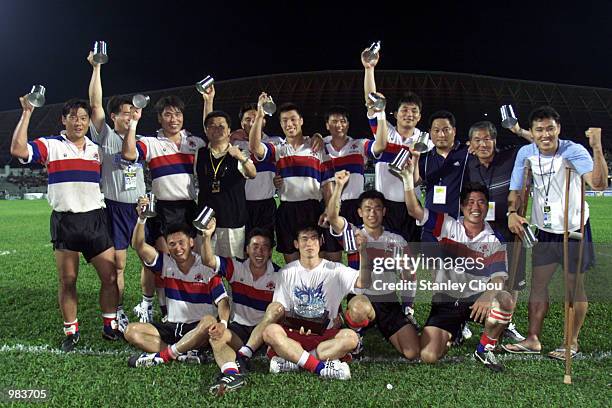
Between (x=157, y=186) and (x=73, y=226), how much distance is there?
764 millimetres

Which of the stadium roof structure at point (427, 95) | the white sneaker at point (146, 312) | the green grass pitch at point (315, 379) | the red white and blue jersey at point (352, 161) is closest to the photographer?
the green grass pitch at point (315, 379)

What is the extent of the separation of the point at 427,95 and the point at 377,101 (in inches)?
1455

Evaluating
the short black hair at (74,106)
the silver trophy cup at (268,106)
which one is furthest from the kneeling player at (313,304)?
the short black hair at (74,106)

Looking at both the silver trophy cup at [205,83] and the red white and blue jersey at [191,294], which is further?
the silver trophy cup at [205,83]

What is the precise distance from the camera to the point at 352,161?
4.92 metres

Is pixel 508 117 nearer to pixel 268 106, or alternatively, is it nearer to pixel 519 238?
pixel 519 238

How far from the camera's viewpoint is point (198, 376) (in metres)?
3.40

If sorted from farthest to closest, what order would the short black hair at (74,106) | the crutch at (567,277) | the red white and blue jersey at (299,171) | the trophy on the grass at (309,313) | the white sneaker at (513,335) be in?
1. the red white and blue jersey at (299,171)
2. the white sneaker at (513,335)
3. the short black hair at (74,106)
4. the trophy on the grass at (309,313)
5. the crutch at (567,277)

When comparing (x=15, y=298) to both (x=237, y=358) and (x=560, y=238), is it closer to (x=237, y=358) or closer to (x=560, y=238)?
(x=237, y=358)

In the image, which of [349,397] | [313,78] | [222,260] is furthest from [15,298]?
[313,78]

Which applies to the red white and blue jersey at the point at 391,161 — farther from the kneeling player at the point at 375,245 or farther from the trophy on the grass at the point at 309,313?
the trophy on the grass at the point at 309,313

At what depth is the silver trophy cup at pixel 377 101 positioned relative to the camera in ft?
13.6

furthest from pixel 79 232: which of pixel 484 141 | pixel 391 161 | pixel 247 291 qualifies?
pixel 484 141

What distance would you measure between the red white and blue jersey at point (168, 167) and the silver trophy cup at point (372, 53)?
6.04 ft
